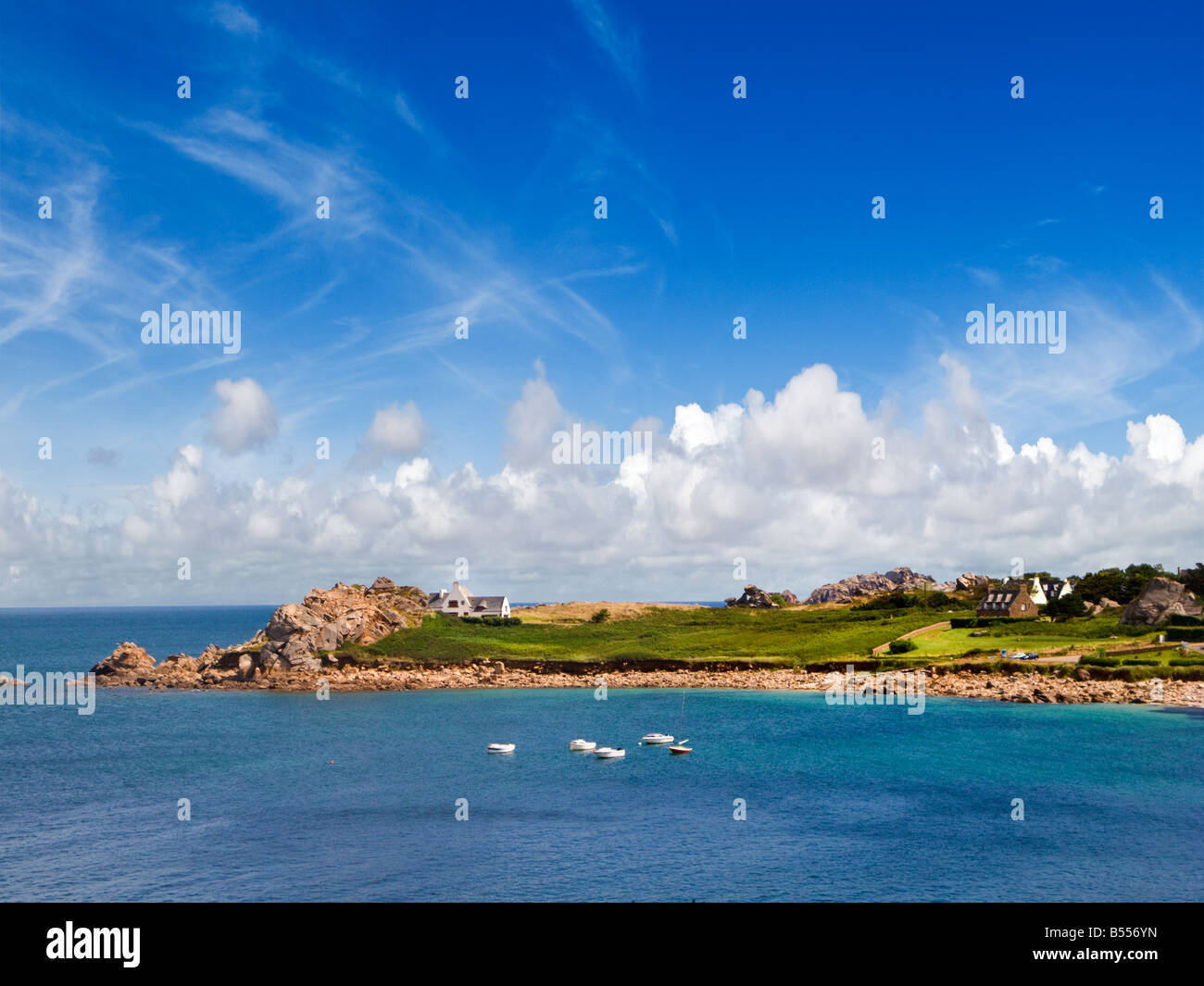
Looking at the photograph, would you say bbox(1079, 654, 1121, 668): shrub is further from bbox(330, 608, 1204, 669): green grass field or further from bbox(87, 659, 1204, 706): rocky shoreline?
bbox(87, 659, 1204, 706): rocky shoreline

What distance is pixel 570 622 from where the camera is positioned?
522ft

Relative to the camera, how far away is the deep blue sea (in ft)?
140

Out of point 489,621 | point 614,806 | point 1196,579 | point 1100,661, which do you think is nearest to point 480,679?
point 489,621

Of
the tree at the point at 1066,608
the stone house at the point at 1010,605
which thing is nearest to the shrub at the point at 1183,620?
the tree at the point at 1066,608

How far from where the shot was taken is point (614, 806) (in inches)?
2208

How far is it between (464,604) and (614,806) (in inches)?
4111

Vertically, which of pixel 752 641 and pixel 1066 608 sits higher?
pixel 1066 608

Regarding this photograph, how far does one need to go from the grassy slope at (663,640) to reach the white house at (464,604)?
9.64m

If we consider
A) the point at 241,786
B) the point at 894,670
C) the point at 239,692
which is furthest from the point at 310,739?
the point at 894,670

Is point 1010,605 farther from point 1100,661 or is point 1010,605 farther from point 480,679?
point 480,679

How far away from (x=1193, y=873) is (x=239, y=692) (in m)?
104
